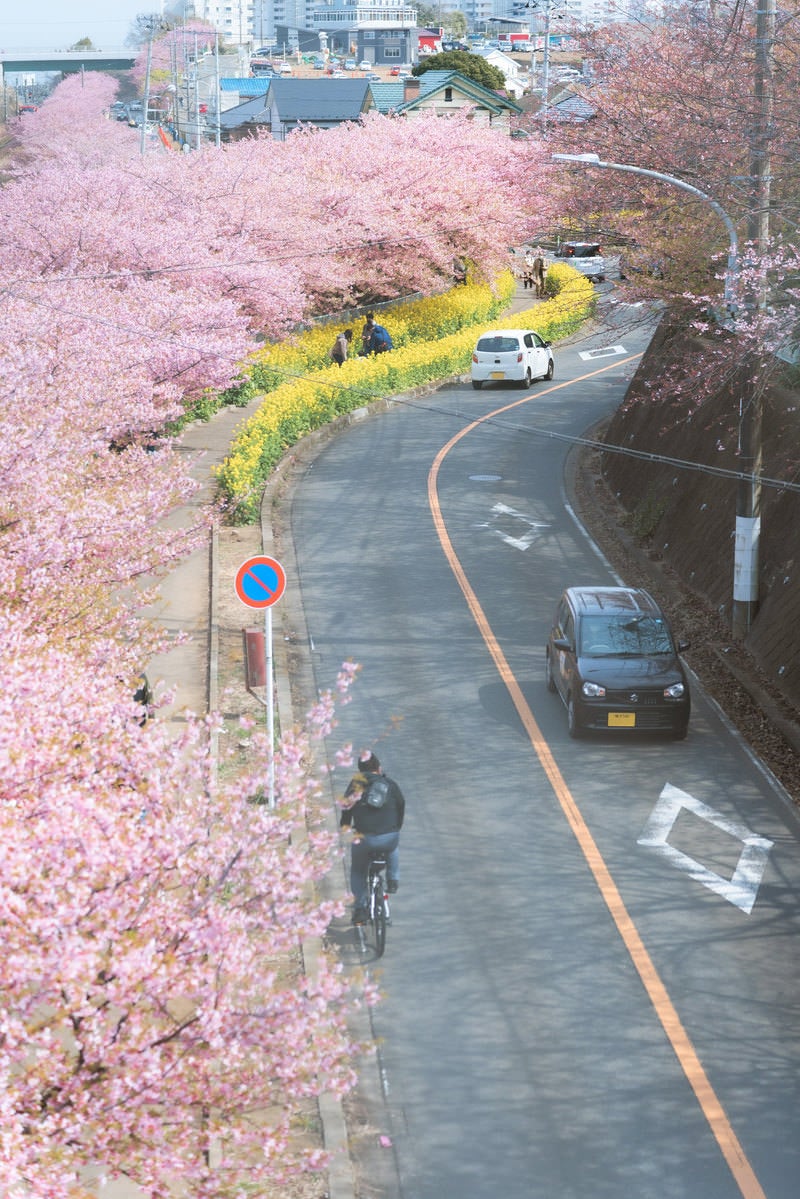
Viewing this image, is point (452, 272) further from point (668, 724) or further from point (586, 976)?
point (586, 976)

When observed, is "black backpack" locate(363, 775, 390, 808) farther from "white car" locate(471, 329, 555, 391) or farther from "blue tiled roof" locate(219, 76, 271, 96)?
"blue tiled roof" locate(219, 76, 271, 96)

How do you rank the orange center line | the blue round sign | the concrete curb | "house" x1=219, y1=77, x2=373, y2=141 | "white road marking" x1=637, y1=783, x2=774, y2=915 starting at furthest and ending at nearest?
1. "house" x1=219, y1=77, x2=373, y2=141
2. the blue round sign
3. "white road marking" x1=637, y1=783, x2=774, y2=915
4. the orange center line
5. the concrete curb

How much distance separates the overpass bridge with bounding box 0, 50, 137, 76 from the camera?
183m

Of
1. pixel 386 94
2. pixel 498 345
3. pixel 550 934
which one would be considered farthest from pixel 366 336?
pixel 386 94

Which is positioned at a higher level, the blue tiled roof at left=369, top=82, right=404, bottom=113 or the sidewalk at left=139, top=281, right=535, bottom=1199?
the blue tiled roof at left=369, top=82, right=404, bottom=113

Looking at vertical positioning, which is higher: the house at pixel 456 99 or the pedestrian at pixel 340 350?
the house at pixel 456 99

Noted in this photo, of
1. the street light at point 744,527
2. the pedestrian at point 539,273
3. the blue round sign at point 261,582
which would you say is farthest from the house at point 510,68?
the blue round sign at point 261,582

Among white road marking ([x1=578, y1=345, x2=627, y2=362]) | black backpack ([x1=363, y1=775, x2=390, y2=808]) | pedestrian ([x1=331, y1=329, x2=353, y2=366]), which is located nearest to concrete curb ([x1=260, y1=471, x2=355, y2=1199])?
black backpack ([x1=363, y1=775, x2=390, y2=808])

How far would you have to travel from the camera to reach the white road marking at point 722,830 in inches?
565

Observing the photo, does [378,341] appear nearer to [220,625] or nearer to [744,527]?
[220,625]

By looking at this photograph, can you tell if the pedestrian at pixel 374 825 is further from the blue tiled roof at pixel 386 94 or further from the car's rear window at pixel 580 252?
the blue tiled roof at pixel 386 94

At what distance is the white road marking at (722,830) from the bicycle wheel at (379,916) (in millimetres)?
3554

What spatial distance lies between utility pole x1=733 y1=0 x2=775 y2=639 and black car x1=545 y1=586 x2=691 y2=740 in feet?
8.31

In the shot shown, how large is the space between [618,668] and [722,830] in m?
3.17
